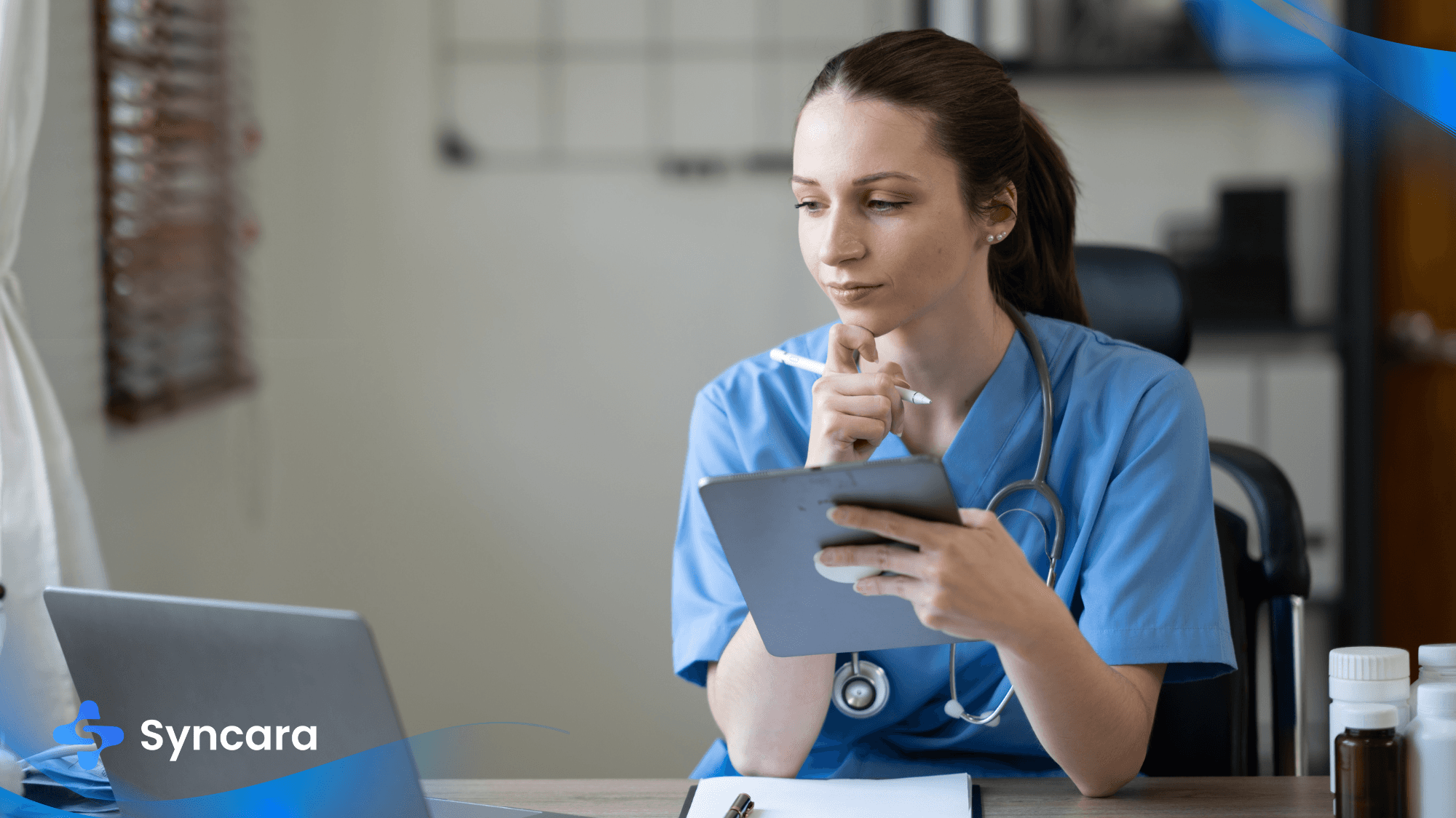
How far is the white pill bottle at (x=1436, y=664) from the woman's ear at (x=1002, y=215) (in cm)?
54

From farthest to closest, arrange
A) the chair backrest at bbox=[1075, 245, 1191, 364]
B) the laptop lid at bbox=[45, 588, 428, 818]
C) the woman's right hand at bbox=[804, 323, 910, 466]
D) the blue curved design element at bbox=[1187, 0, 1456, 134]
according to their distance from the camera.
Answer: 1. the blue curved design element at bbox=[1187, 0, 1456, 134]
2. the chair backrest at bbox=[1075, 245, 1191, 364]
3. the woman's right hand at bbox=[804, 323, 910, 466]
4. the laptop lid at bbox=[45, 588, 428, 818]

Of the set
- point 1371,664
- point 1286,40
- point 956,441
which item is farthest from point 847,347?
point 1286,40

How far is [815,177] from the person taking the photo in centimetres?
106

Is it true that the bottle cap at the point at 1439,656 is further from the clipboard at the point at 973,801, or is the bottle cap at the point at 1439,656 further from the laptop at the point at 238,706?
the laptop at the point at 238,706

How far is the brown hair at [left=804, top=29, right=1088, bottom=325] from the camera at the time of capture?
1.08m

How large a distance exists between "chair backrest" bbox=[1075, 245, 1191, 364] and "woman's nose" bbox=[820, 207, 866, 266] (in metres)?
0.45

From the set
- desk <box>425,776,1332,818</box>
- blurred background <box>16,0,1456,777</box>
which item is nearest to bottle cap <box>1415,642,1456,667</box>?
desk <box>425,776,1332,818</box>

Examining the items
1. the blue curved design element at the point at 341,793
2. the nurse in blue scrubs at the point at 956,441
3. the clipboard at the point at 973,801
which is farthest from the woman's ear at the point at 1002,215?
the blue curved design element at the point at 341,793

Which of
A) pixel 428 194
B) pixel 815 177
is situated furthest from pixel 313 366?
pixel 815 177

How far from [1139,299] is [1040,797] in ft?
2.17

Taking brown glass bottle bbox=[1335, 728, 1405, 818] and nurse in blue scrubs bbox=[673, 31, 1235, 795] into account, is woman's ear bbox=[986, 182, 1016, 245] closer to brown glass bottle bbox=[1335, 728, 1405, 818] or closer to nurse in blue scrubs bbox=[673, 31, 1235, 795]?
nurse in blue scrubs bbox=[673, 31, 1235, 795]

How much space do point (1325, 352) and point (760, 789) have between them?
169 cm

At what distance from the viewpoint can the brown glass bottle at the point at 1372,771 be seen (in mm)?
743

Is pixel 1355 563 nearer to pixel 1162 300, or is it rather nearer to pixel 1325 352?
pixel 1325 352
